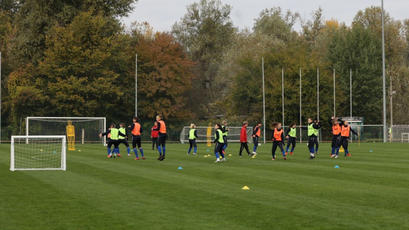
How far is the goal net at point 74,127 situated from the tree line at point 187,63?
7175mm

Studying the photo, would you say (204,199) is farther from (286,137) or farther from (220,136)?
(286,137)

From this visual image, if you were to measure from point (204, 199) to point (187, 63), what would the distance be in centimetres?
5686

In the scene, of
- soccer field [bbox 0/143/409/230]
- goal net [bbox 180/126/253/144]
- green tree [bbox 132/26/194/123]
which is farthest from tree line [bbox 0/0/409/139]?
soccer field [bbox 0/143/409/230]

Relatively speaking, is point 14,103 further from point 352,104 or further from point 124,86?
point 352,104

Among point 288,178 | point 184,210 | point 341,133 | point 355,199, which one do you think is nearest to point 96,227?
point 184,210

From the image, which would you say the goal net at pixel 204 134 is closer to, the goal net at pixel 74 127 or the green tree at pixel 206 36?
the goal net at pixel 74 127

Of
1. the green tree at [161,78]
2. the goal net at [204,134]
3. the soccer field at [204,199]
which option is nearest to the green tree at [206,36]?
the green tree at [161,78]

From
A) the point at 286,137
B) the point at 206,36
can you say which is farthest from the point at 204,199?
the point at 206,36

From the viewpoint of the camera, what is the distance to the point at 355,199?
42.1ft

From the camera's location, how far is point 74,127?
162 feet

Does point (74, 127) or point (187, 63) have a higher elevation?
point (187, 63)

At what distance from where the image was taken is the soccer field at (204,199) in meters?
9.91

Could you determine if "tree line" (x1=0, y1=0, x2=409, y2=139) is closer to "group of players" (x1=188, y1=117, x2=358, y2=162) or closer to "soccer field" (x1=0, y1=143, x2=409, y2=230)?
"group of players" (x1=188, y1=117, x2=358, y2=162)

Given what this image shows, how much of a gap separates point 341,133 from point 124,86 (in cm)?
3898
